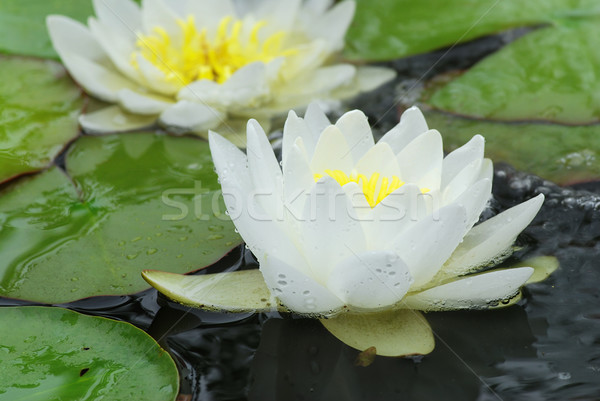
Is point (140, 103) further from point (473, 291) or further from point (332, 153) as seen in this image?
point (473, 291)

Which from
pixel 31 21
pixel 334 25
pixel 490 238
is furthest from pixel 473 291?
pixel 31 21

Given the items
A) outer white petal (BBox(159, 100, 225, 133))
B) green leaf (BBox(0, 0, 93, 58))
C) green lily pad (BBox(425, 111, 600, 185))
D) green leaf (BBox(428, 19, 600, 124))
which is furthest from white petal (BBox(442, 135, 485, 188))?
green leaf (BBox(0, 0, 93, 58))

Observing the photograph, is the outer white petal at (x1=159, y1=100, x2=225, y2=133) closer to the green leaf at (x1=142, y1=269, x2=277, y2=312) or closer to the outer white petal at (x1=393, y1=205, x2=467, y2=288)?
the green leaf at (x1=142, y1=269, x2=277, y2=312)

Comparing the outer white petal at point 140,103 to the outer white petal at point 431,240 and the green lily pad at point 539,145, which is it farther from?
the outer white petal at point 431,240

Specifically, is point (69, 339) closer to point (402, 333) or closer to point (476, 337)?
point (402, 333)

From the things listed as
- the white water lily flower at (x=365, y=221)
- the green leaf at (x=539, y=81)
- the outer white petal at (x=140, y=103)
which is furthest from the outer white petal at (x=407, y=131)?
the outer white petal at (x=140, y=103)

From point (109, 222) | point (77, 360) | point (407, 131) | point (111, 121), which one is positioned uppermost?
point (407, 131)

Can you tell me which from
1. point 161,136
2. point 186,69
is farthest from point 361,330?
point 186,69
